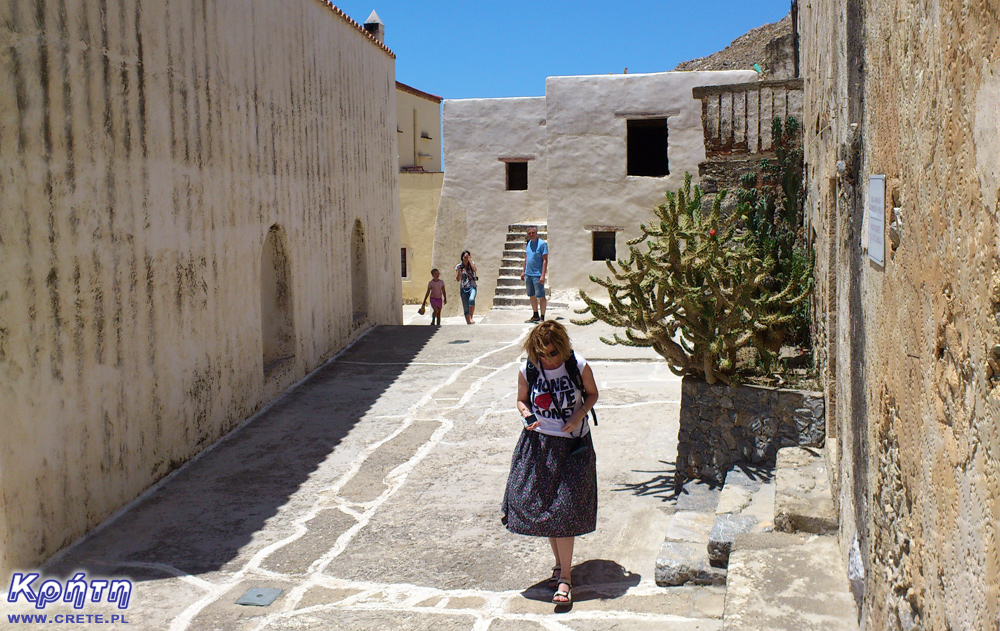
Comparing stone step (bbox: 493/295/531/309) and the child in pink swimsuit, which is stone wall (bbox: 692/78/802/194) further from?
stone step (bbox: 493/295/531/309)

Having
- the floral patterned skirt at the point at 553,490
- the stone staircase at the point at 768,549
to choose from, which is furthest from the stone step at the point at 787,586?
the floral patterned skirt at the point at 553,490

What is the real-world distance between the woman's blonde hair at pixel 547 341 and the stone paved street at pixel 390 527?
1.30m

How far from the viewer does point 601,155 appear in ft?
59.7

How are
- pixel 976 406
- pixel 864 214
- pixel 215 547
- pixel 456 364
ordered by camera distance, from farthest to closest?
pixel 456 364, pixel 215 547, pixel 864 214, pixel 976 406

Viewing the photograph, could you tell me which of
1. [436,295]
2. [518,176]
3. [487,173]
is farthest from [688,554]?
[518,176]

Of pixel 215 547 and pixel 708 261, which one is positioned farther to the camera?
pixel 708 261

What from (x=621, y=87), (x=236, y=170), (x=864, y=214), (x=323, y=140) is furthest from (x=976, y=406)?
(x=621, y=87)

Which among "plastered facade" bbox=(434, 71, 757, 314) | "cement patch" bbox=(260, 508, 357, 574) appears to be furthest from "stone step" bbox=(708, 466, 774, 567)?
"plastered facade" bbox=(434, 71, 757, 314)

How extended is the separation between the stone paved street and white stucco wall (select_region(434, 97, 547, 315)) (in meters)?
10.6

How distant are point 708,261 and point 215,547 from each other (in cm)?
369

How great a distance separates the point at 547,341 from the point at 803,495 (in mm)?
1562

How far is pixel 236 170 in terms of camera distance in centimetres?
874

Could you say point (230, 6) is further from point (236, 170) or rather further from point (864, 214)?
point (864, 214)

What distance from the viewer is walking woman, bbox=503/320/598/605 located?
15.8 feet
